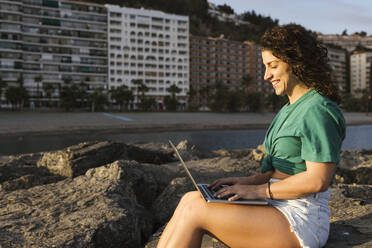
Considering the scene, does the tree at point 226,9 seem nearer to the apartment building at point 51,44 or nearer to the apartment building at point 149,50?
the apartment building at point 149,50

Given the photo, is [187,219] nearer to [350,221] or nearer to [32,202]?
[350,221]

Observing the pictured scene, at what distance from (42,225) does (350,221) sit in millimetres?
2264

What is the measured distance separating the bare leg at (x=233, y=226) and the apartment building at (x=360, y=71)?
137917mm

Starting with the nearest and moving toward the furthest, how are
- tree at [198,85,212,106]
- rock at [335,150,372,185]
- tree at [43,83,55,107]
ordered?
rock at [335,150,372,185], tree at [43,83,55,107], tree at [198,85,212,106]

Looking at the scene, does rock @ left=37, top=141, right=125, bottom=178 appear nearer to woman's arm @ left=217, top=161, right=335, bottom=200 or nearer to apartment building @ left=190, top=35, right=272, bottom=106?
woman's arm @ left=217, top=161, right=335, bottom=200

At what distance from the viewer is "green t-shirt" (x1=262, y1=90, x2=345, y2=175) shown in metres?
1.59

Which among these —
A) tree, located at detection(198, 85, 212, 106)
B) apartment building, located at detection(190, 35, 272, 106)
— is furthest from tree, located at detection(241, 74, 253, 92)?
tree, located at detection(198, 85, 212, 106)

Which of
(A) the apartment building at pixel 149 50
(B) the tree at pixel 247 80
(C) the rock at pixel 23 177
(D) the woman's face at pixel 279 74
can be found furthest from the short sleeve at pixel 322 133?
(B) the tree at pixel 247 80

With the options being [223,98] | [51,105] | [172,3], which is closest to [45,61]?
[51,105]

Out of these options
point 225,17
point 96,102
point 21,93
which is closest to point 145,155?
point 96,102

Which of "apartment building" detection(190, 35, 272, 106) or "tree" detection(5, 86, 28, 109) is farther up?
"apartment building" detection(190, 35, 272, 106)

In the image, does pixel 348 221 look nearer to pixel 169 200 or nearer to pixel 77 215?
pixel 169 200

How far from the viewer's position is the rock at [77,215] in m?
2.66

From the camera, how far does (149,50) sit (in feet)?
296
